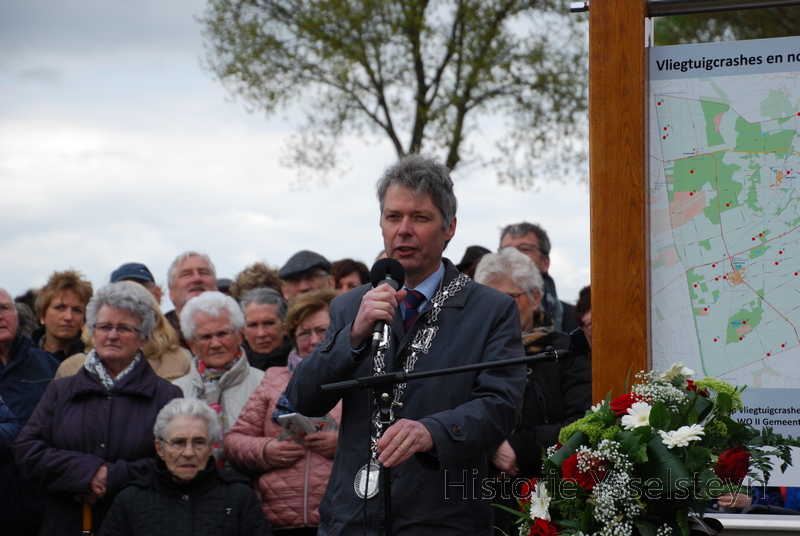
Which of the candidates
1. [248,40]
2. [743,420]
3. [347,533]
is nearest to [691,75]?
[743,420]

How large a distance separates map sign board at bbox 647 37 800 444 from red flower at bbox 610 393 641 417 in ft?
2.17

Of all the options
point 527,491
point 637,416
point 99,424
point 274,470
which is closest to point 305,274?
point 274,470

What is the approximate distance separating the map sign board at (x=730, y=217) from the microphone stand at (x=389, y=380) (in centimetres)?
88

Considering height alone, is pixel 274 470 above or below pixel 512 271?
below

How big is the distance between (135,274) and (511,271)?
10.3 feet

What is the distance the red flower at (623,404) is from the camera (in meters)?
3.12

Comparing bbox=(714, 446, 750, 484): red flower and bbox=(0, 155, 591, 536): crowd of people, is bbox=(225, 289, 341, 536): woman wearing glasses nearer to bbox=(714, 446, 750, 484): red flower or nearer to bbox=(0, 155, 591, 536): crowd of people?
bbox=(0, 155, 591, 536): crowd of people

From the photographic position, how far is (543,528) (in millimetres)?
3018

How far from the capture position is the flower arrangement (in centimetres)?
292

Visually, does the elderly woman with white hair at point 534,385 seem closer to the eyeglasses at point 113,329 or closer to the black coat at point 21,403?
the eyeglasses at point 113,329

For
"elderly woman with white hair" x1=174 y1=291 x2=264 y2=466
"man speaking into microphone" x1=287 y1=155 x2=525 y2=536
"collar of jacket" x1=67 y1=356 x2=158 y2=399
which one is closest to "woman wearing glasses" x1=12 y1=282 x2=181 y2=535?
"collar of jacket" x1=67 y1=356 x2=158 y2=399

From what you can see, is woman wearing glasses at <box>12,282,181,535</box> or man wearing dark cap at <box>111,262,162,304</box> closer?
woman wearing glasses at <box>12,282,181,535</box>

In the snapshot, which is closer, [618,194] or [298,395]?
[298,395]

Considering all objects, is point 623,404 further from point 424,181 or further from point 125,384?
Answer: point 125,384
